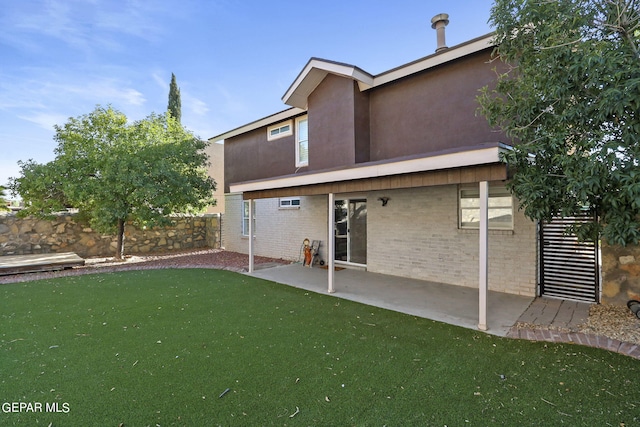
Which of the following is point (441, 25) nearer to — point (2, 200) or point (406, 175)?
point (406, 175)

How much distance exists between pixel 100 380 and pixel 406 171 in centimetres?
473

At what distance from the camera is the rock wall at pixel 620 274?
16.8 ft

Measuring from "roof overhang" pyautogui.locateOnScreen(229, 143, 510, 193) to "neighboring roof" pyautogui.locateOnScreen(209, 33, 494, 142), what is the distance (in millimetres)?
2910

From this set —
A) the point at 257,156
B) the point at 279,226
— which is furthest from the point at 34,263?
the point at 257,156

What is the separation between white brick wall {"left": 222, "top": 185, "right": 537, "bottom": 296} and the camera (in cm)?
626

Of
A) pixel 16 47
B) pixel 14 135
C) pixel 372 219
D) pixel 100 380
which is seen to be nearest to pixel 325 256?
pixel 372 219

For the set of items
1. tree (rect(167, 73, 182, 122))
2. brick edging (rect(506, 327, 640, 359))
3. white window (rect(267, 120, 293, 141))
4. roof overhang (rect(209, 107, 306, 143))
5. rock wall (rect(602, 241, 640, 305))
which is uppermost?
tree (rect(167, 73, 182, 122))

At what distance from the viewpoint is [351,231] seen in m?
9.65

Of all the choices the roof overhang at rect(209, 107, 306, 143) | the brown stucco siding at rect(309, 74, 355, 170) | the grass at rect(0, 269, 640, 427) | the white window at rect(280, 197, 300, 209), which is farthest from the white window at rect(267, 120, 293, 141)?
the grass at rect(0, 269, 640, 427)

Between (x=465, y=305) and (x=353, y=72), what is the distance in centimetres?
618

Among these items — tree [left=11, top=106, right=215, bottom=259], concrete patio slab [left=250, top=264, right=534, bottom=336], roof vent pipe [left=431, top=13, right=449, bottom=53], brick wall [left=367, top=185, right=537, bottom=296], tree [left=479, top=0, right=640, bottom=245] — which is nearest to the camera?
tree [left=479, top=0, right=640, bottom=245]

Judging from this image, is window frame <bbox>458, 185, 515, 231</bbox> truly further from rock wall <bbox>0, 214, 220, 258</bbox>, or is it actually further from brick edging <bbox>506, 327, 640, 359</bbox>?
rock wall <bbox>0, 214, 220, 258</bbox>

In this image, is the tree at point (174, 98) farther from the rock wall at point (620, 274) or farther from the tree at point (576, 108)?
the rock wall at point (620, 274)

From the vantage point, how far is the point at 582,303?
561cm
